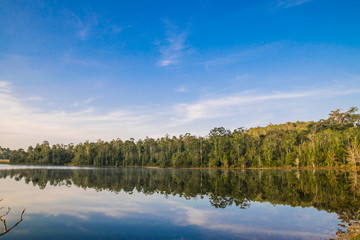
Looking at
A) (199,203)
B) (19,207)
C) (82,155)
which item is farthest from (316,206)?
(82,155)

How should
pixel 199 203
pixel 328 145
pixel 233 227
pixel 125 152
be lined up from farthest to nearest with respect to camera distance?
pixel 125 152
pixel 328 145
pixel 199 203
pixel 233 227

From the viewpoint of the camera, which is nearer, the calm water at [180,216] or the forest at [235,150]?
the calm water at [180,216]

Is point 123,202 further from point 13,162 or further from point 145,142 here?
point 13,162

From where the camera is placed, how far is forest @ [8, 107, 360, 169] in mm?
82681

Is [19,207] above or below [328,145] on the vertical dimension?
below

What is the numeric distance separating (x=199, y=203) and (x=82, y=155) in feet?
412

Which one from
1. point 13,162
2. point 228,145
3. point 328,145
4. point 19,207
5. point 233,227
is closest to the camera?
point 233,227

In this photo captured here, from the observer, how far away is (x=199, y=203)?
21297 millimetres

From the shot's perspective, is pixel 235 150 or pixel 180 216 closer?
pixel 180 216

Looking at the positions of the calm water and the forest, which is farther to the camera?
the forest

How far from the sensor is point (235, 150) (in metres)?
97.6

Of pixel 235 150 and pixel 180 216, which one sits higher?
pixel 235 150

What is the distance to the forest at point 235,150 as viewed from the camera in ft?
271

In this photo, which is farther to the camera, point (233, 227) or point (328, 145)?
point (328, 145)
